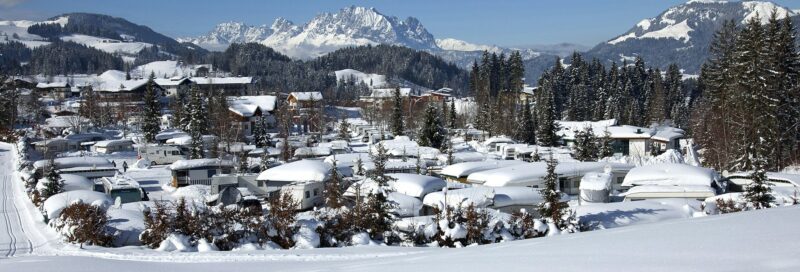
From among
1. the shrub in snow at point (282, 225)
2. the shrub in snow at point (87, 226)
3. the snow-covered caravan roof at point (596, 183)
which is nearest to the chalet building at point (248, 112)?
the snow-covered caravan roof at point (596, 183)

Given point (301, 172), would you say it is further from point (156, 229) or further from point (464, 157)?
point (464, 157)

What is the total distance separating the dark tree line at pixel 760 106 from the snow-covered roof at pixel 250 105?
111 feet

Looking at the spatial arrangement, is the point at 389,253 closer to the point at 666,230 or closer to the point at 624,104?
the point at 666,230

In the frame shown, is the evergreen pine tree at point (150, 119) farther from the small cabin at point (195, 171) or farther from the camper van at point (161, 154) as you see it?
the small cabin at point (195, 171)

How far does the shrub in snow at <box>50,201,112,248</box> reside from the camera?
12.4m

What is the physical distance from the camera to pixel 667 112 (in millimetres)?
53250

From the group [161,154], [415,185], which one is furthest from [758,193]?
[161,154]

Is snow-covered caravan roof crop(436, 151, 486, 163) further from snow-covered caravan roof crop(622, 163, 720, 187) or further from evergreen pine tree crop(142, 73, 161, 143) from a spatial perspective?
evergreen pine tree crop(142, 73, 161, 143)

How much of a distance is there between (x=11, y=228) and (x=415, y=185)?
1082 cm

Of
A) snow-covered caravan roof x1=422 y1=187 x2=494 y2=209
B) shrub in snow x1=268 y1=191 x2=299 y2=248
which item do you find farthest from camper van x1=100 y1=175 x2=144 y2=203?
shrub in snow x1=268 y1=191 x2=299 y2=248

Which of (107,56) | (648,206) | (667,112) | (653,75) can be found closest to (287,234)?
(648,206)

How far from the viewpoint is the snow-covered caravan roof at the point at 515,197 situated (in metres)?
15.9

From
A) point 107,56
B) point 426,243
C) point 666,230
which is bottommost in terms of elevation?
point 426,243

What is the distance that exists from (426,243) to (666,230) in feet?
18.2
